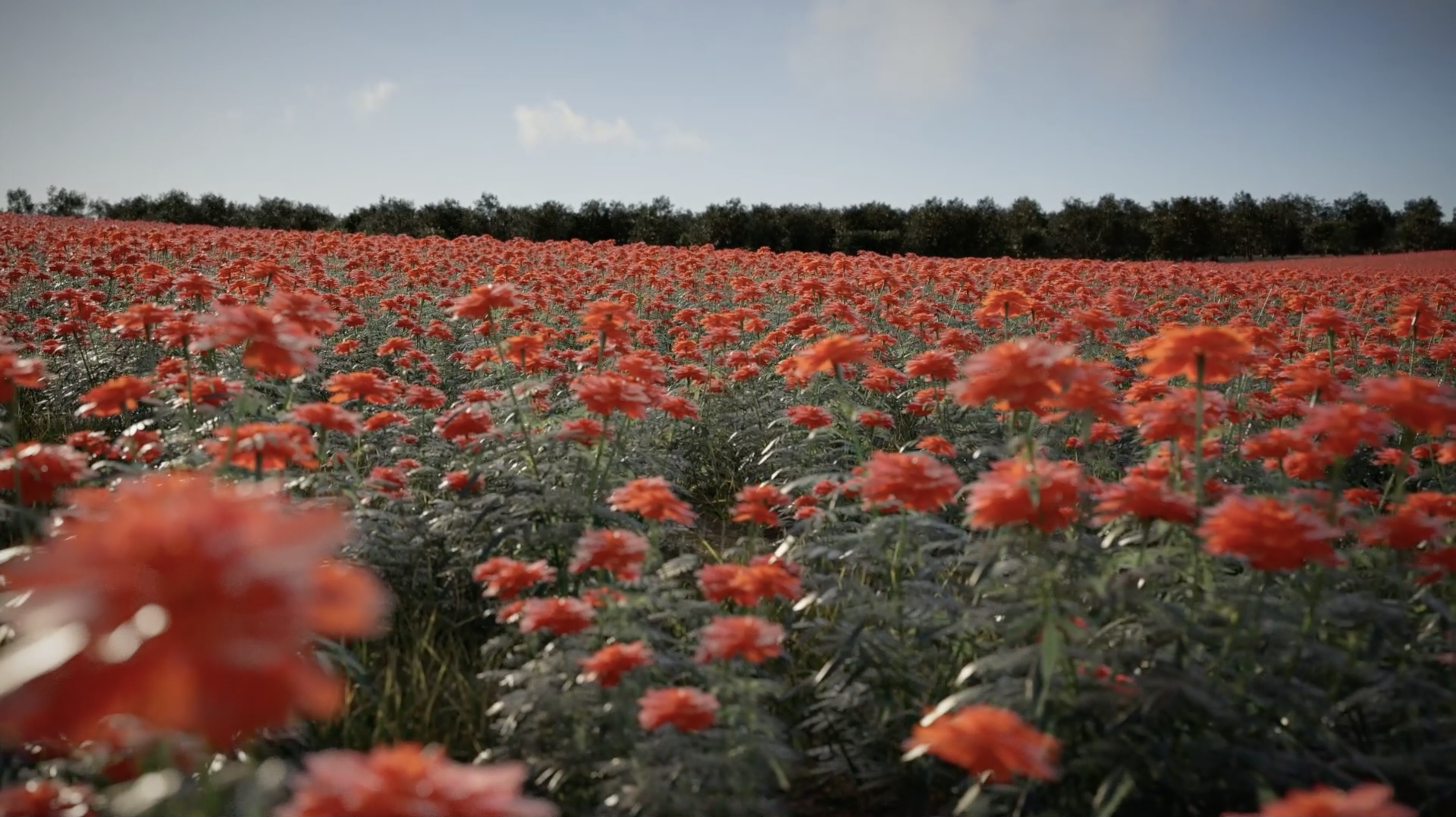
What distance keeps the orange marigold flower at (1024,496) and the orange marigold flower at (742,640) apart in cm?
60

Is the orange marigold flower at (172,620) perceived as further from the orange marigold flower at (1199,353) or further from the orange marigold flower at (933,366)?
the orange marigold flower at (933,366)

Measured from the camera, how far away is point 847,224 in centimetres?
3291

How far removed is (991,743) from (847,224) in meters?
32.3

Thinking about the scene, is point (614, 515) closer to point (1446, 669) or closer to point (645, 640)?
point (645, 640)

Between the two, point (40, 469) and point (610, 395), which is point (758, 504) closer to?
point (610, 395)

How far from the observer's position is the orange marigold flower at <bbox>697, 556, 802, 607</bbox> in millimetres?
2504

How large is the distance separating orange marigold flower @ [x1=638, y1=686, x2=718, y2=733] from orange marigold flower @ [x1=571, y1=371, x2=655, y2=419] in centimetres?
125

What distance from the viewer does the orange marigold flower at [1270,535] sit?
2.05 m

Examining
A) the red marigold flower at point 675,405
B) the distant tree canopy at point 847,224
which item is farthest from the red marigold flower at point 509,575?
the distant tree canopy at point 847,224

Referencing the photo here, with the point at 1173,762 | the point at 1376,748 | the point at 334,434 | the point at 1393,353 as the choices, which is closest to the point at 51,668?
the point at 1173,762

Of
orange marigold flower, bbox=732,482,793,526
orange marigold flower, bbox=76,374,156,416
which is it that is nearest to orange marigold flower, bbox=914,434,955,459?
orange marigold flower, bbox=732,482,793,526

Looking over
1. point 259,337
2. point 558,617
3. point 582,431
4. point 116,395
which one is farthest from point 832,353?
point 116,395

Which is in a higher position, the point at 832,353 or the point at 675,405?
the point at 832,353

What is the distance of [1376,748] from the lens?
2373mm
